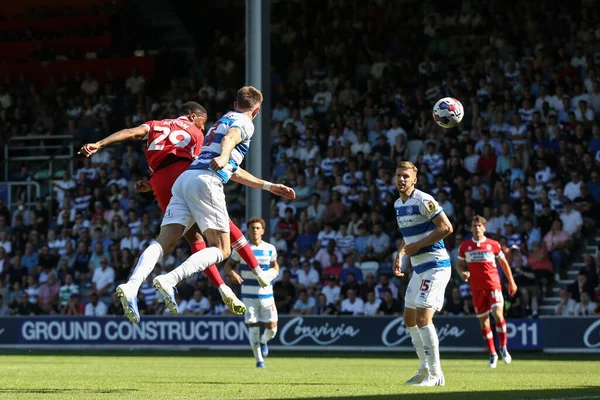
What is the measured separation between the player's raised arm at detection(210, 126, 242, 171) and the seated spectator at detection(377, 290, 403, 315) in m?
11.4

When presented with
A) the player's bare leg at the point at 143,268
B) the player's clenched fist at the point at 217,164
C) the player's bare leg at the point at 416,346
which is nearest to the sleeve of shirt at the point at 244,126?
the player's clenched fist at the point at 217,164

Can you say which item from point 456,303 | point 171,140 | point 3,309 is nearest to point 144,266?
point 171,140

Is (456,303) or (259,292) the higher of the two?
(259,292)

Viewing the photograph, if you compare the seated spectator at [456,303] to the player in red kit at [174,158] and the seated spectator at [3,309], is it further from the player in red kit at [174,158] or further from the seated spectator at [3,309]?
the seated spectator at [3,309]

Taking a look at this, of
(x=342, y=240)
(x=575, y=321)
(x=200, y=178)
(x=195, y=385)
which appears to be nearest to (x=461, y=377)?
(x=195, y=385)

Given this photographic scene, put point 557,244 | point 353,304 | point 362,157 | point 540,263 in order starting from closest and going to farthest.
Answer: point 540,263 → point 557,244 → point 353,304 → point 362,157

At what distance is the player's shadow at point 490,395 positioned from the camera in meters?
9.71

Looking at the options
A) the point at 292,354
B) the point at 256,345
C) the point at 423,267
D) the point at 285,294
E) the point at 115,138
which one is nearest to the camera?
the point at 115,138

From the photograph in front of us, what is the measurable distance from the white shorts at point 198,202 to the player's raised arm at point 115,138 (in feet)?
2.05

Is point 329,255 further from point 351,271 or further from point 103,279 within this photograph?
point 103,279

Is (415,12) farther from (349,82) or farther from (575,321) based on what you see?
(575,321)

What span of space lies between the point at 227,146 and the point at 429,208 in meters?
2.45

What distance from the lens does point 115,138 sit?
10125 mm

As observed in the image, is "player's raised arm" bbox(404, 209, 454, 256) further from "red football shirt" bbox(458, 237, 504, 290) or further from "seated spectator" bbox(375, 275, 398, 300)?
"seated spectator" bbox(375, 275, 398, 300)
